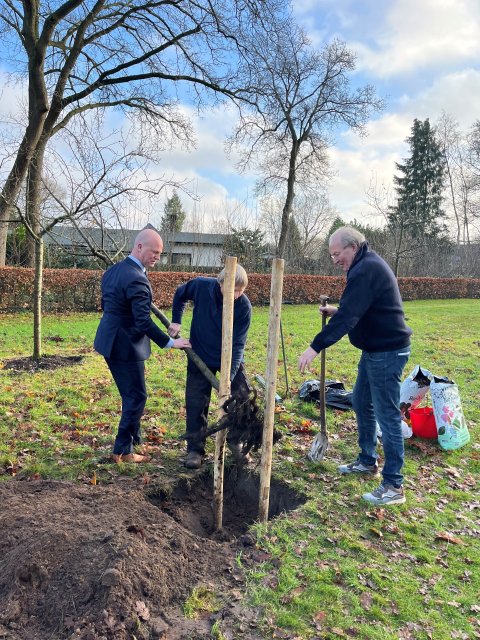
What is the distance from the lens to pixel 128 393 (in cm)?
426

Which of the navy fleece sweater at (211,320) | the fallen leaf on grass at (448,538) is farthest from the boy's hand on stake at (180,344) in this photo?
the fallen leaf on grass at (448,538)

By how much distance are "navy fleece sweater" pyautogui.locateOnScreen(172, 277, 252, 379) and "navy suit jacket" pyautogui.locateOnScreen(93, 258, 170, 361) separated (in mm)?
408

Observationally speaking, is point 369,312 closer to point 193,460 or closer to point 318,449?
point 318,449

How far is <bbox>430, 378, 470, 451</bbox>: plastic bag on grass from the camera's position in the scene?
5.14 meters

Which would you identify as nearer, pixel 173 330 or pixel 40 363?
pixel 173 330

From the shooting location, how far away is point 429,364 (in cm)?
958

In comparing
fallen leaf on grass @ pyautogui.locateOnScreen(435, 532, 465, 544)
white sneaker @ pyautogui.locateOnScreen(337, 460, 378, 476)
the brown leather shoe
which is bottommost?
fallen leaf on grass @ pyautogui.locateOnScreen(435, 532, 465, 544)

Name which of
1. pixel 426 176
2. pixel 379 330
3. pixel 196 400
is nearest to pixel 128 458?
pixel 196 400

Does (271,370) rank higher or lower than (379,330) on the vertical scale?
lower

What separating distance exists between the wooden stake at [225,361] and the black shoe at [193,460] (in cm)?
84

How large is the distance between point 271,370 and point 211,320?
44.8 inches

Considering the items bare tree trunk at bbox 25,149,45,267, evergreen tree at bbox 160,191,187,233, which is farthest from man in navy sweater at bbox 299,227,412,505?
evergreen tree at bbox 160,191,187,233

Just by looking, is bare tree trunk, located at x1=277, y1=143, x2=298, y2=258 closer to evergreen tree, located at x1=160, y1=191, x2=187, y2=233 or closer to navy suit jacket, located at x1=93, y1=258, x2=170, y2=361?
evergreen tree, located at x1=160, y1=191, x2=187, y2=233

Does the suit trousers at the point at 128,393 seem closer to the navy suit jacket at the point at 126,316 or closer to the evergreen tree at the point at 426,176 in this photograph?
the navy suit jacket at the point at 126,316
